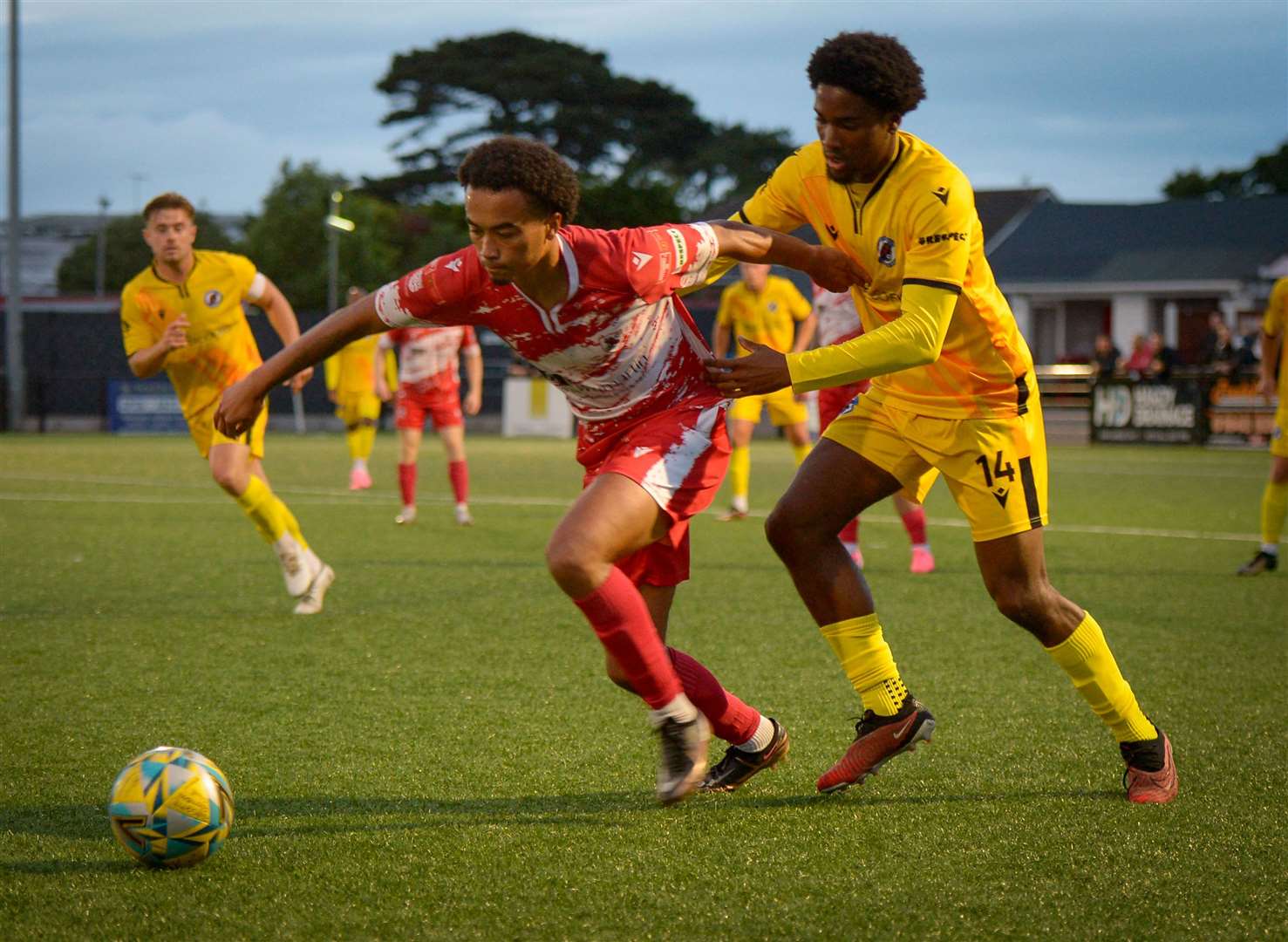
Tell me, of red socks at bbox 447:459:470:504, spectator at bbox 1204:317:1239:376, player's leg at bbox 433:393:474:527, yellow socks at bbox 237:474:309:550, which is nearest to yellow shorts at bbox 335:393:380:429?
player's leg at bbox 433:393:474:527

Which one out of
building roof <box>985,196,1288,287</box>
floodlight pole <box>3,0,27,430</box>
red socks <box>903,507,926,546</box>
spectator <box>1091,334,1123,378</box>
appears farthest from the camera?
building roof <box>985,196,1288,287</box>

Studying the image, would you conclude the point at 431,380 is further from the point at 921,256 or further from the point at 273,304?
the point at 921,256

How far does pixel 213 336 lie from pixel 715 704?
4801 millimetres

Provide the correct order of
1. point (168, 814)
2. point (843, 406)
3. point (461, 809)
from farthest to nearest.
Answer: point (843, 406) → point (461, 809) → point (168, 814)

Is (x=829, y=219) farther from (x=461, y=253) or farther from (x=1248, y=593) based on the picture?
(x=1248, y=593)

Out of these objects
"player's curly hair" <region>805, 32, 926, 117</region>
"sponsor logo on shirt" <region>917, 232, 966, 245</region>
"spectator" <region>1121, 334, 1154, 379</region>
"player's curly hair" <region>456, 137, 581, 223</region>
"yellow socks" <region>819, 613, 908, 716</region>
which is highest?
"spectator" <region>1121, 334, 1154, 379</region>

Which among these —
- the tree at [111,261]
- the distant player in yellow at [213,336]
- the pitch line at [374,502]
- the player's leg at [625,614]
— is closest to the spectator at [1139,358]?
the pitch line at [374,502]

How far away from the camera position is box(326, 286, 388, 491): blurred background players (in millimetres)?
16906

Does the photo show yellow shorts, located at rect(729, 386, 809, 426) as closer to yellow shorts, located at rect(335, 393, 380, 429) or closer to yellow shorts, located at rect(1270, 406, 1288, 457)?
yellow shorts, located at rect(1270, 406, 1288, 457)

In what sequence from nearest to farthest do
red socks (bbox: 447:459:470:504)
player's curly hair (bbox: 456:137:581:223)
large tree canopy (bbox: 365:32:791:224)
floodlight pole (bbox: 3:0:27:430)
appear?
player's curly hair (bbox: 456:137:581:223), red socks (bbox: 447:459:470:504), floodlight pole (bbox: 3:0:27:430), large tree canopy (bbox: 365:32:791:224)

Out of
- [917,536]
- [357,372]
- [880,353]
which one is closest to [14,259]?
[357,372]

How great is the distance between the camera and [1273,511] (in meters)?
9.90

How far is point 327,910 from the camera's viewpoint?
3.39 meters

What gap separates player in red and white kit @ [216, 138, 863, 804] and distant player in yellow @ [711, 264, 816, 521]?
8.42m
